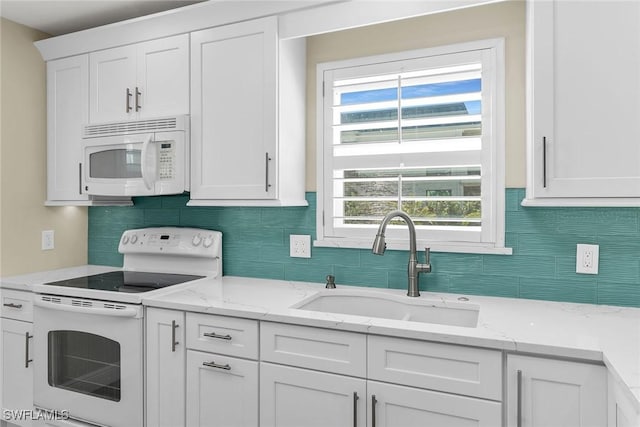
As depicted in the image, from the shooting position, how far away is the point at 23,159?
2625mm

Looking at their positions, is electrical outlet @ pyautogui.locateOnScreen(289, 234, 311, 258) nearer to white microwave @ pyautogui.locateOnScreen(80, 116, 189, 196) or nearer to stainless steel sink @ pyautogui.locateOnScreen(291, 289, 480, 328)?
stainless steel sink @ pyautogui.locateOnScreen(291, 289, 480, 328)

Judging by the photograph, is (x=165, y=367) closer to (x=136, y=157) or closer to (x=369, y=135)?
(x=136, y=157)

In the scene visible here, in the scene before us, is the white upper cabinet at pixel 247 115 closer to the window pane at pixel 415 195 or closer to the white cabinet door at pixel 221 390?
the window pane at pixel 415 195

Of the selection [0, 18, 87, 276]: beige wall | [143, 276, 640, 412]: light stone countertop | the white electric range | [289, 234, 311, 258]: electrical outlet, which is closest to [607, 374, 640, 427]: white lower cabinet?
[143, 276, 640, 412]: light stone countertop

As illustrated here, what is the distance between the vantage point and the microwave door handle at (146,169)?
7.47ft

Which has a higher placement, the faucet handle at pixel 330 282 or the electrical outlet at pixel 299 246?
the electrical outlet at pixel 299 246

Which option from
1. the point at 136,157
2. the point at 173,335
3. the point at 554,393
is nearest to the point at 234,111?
the point at 136,157

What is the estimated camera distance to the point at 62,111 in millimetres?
2662

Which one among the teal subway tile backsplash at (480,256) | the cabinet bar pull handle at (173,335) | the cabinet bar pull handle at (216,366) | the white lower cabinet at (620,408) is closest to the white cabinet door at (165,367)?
the cabinet bar pull handle at (173,335)

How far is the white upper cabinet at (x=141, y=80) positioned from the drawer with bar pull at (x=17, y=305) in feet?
3.39

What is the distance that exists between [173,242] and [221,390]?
103 cm

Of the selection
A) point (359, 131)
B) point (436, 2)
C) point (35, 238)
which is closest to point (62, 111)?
point (35, 238)

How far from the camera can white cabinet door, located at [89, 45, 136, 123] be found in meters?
2.44

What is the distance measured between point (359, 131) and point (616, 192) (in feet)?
3.83
